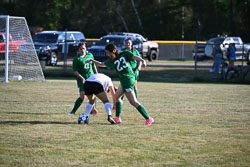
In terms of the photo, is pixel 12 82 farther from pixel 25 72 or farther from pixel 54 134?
pixel 54 134

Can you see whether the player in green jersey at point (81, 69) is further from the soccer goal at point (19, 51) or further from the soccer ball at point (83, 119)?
the soccer goal at point (19, 51)

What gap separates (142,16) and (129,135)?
47.7m

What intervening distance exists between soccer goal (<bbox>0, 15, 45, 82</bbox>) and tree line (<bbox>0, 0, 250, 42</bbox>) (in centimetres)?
3129

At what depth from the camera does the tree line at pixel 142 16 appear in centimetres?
5394

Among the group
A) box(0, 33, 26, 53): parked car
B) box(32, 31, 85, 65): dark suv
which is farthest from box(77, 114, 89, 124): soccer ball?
box(32, 31, 85, 65): dark suv

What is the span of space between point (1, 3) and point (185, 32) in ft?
70.2

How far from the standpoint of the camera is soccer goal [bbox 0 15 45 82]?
2117 cm

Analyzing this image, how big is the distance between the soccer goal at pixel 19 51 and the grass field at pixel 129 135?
644 cm

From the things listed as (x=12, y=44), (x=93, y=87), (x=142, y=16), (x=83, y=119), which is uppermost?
(x=93, y=87)

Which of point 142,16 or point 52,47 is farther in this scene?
point 142,16

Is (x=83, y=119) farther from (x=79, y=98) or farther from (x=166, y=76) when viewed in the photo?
(x=166, y=76)

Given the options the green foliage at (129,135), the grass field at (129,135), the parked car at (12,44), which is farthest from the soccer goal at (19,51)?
the green foliage at (129,135)

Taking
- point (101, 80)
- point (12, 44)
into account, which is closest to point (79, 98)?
point (101, 80)

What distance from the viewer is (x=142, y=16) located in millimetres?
55625
